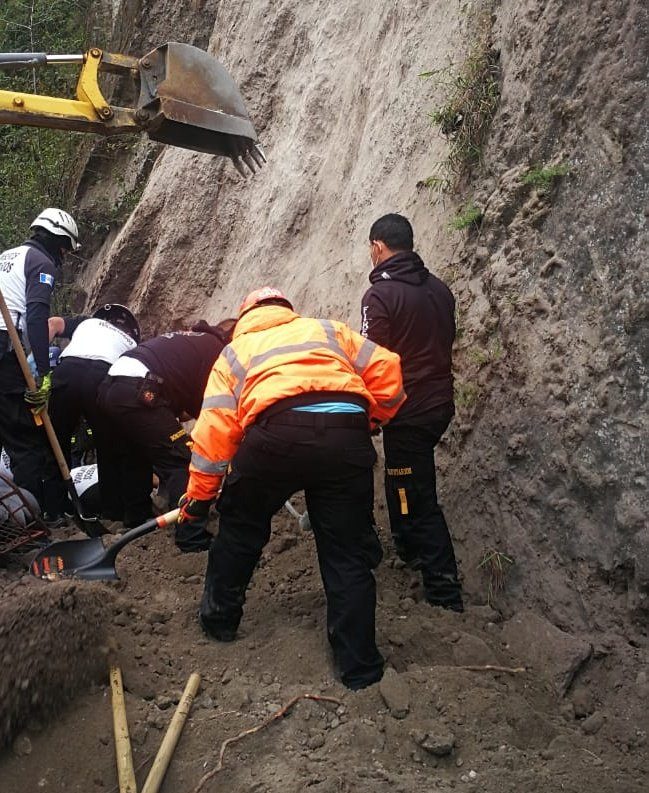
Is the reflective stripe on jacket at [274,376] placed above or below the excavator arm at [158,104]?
below

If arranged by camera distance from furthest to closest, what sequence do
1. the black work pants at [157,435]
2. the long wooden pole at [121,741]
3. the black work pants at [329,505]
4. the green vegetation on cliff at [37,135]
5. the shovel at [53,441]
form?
the green vegetation on cliff at [37,135], the shovel at [53,441], the black work pants at [157,435], the black work pants at [329,505], the long wooden pole at [121,741]

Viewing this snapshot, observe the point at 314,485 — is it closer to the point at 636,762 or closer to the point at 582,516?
the point at 582,516

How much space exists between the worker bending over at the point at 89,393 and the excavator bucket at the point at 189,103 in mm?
2001

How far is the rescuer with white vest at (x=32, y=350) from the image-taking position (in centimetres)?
571

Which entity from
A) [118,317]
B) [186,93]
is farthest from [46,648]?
[118,317]

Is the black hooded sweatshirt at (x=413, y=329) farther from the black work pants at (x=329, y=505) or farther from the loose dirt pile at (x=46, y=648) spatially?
the loose dirt pile at (x=46, y=648)

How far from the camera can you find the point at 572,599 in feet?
12.0

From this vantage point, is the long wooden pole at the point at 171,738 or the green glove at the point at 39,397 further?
the green glove at the point at 39,397

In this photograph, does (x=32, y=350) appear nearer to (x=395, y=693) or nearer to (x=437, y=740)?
(x=395, y=693)

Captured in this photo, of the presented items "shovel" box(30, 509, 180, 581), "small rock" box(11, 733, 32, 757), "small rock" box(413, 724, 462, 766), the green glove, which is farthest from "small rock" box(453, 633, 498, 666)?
the green glove

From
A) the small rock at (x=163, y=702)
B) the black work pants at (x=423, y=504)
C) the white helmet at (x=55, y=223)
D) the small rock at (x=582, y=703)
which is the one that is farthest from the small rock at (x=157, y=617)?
the white helmet at (x=55, y=223)

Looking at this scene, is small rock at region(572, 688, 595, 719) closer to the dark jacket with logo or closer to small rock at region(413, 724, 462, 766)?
small rock at region(413, 724, 462, 766)

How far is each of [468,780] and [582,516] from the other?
1375mm

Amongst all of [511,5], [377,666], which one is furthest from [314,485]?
[511,5]
